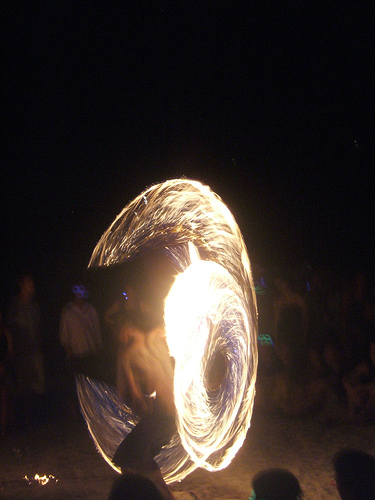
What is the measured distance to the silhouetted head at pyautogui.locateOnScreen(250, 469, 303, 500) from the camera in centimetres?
381

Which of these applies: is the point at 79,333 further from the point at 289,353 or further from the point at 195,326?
the point at 289,353

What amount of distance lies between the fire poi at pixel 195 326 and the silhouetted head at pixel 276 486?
1.15ft

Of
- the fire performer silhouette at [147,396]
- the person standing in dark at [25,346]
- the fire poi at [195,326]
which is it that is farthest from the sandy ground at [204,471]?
the fire performer silhouette at [147,396]

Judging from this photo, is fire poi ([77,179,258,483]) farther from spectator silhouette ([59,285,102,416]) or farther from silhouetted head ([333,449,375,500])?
silhouetted head ([333,449,375,500])

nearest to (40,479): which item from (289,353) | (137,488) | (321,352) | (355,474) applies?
(137,488)

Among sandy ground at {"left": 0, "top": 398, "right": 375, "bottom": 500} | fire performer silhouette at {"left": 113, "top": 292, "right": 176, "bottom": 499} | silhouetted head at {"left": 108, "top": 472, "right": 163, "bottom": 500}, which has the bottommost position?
sandy ground at {"left": 0, "top": 398, "right": 375, "bottom": 500}

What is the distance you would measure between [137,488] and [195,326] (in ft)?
4.90

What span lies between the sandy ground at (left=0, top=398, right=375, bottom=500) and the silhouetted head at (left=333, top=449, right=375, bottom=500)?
0.26 feet

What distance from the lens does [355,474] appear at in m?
4.16

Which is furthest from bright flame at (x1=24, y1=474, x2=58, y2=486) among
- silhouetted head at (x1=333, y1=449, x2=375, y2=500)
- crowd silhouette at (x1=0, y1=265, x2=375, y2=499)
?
silhouetted head at (x1=333, y1=449, x2=375, y2=500)

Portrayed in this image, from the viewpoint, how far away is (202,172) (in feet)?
43.3

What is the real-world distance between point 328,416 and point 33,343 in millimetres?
3498

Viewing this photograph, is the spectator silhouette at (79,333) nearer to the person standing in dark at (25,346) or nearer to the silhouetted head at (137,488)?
the person standing in dark at (25,346)

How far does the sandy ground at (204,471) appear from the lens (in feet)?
13.3
